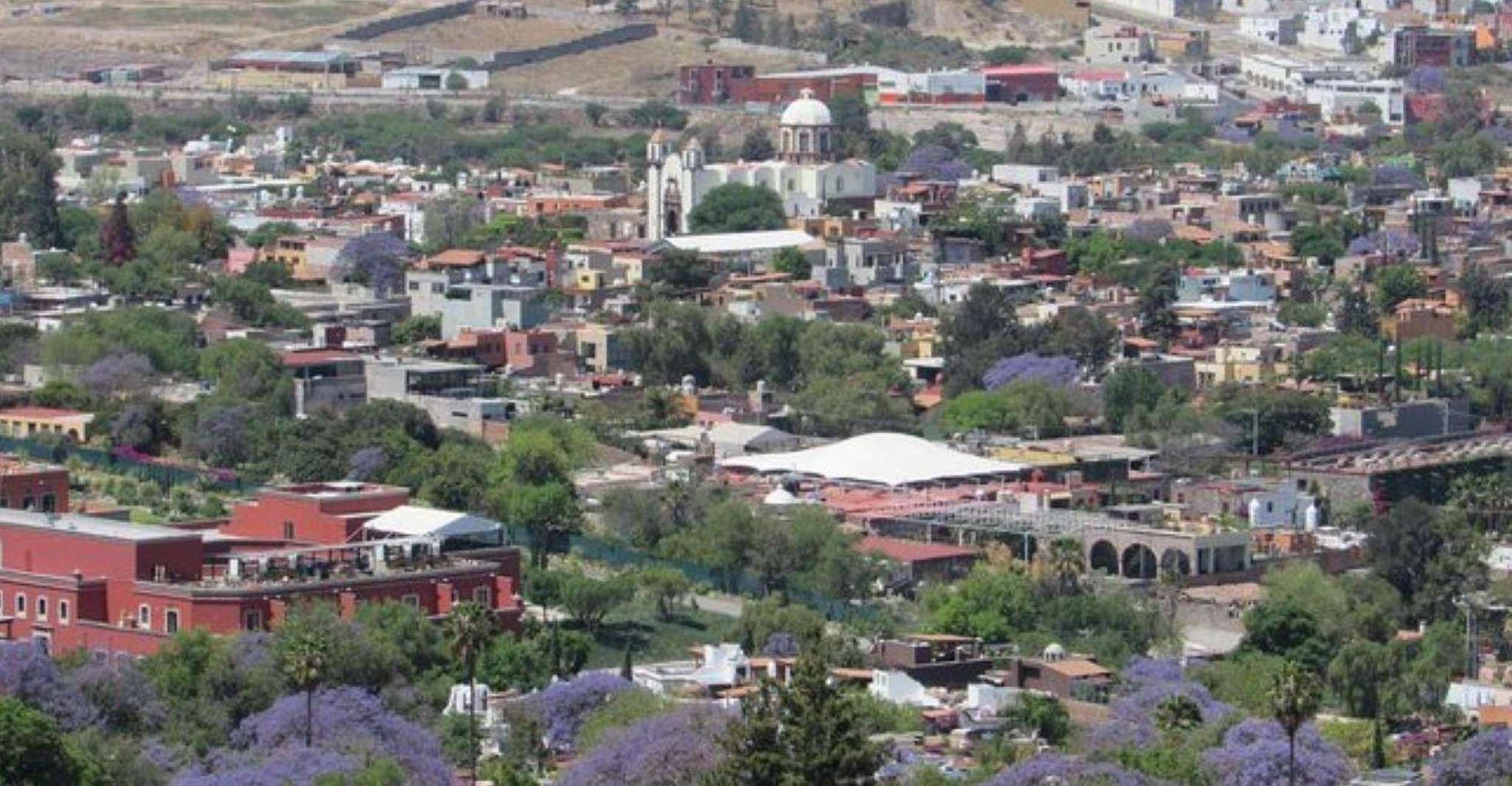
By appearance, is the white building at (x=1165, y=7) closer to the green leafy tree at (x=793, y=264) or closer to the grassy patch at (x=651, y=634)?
the green leafy tree at (x=793, y=264)

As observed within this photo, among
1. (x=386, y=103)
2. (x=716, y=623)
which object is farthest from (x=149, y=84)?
(x=716, y=623)

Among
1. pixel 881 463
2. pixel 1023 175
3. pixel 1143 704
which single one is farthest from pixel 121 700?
pixel 1023 175

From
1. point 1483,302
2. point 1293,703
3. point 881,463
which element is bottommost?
point 1483,302

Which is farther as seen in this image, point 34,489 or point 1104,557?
point 1104,557

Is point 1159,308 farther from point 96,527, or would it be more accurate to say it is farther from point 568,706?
point 568,706

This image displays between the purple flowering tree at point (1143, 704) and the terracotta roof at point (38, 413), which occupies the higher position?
the terracotta roof at point (38, 413)

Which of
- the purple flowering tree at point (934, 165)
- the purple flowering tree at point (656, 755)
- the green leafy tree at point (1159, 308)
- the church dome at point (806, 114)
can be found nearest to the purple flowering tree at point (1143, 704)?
the purple flowering tree at point (656, 755)
